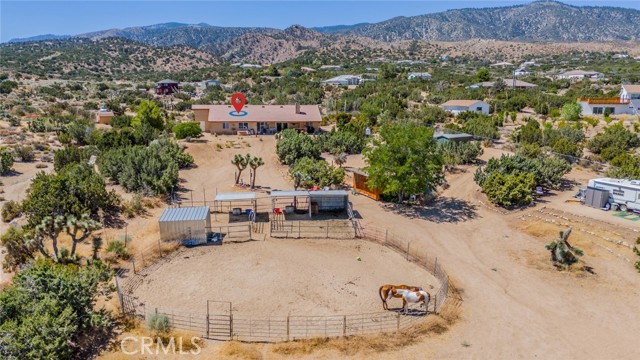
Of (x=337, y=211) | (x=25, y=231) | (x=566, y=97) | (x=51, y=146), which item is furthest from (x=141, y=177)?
(x=566, y=97)

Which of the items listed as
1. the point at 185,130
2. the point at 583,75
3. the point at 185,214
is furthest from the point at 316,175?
the point at 583,75

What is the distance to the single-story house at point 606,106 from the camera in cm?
6831

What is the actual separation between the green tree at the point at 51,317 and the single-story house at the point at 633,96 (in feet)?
256

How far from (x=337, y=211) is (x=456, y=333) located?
14.5 metres

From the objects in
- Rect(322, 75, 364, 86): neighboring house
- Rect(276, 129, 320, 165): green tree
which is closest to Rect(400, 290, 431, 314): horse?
Rect(276, 129, 320, 165): green tree

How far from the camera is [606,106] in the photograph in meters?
68.5

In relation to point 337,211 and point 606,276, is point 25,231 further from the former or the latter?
point 606,276

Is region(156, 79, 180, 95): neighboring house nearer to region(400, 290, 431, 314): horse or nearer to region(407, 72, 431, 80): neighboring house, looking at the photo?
region(407, 72, 431, 80): neighboring house

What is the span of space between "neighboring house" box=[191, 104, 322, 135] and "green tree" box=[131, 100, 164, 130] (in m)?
5.72

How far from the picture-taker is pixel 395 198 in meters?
33.2

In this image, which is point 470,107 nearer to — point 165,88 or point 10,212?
point 165,88

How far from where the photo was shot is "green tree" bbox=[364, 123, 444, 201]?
99.4 feet

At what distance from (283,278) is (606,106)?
224ft

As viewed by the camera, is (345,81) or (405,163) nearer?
(405,163)
